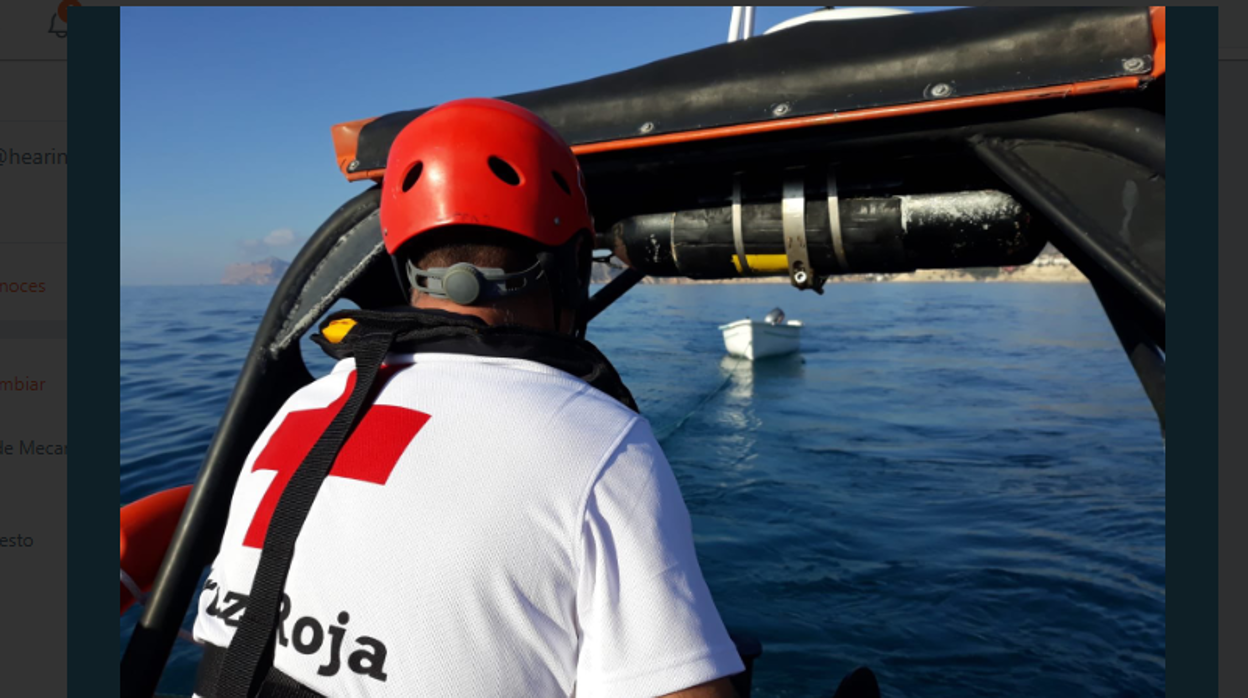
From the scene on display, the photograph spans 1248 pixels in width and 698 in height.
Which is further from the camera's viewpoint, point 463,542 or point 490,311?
point 490,311

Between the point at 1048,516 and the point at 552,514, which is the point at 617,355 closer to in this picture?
the point at 1048,516

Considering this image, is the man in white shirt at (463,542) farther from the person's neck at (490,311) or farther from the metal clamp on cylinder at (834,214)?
the metal clamp on cylinder at (834,214)

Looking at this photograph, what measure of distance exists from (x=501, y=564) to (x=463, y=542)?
2.4 inches

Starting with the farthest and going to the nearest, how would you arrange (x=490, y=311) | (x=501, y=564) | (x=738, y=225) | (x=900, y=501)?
(x=900, y=501)
(x=738, y=225)
(x=490, y=311)
(x=501, y=564)

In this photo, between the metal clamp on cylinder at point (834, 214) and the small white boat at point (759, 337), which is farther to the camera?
the small white boat at point (759, 337)

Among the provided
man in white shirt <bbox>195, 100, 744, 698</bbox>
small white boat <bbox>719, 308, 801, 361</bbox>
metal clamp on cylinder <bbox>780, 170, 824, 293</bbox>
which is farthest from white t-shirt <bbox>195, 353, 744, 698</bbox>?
small white boat <bbox>719, 308, 801, 361</bbox>

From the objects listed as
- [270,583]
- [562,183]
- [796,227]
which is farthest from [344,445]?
[796,227]

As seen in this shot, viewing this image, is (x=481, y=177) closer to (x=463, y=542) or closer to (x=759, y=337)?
(x=463, y=542)

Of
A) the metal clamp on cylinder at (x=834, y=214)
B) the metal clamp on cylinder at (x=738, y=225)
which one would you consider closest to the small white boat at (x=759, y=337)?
the metal clamp on cylinder at (x=738, y=225)

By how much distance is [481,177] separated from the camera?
1.45 meters

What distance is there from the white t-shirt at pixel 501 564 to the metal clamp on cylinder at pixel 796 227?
1854 mm

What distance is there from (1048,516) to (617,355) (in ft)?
51.0

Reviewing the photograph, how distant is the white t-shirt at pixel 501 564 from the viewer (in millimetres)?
1035

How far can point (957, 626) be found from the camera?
5789mm
